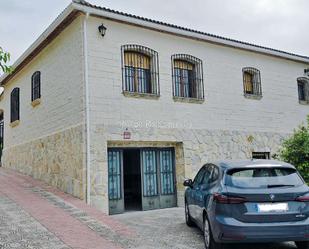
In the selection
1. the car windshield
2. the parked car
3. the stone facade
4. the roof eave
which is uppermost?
the roof eave

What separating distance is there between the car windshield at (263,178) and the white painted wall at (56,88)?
18.3 ft

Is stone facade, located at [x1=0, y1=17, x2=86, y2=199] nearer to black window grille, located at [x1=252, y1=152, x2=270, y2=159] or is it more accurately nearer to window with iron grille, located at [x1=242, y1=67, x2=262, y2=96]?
window with iron grille, located at [x1=242, y1=67, x2=262, y2=96]

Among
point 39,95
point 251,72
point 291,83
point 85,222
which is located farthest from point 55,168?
point 291,83

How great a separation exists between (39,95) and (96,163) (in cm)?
505

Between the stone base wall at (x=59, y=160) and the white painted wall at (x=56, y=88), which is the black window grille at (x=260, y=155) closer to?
the stone base wall at (x=59, y=160)

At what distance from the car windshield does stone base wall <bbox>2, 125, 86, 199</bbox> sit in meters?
5.22

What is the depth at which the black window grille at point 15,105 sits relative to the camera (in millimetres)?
16641

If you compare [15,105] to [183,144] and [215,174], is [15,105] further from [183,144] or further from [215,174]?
[215,174]

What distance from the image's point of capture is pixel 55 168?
11984 millimetres

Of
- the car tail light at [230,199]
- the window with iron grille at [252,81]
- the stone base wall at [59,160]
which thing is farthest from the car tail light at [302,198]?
the window with iron grille at [252,81]

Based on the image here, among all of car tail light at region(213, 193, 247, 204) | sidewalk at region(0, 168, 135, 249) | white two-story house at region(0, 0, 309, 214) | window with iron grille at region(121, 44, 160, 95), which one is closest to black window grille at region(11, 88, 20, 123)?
white two-story house at region(0, 0, 309, 214)

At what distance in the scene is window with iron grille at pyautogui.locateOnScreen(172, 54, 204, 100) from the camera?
12.5m

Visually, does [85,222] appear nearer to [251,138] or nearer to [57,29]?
[57,29]

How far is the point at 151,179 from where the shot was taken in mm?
11555
